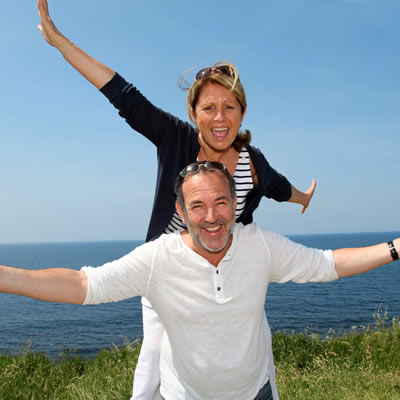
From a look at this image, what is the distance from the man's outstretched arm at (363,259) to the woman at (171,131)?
0.83 meters

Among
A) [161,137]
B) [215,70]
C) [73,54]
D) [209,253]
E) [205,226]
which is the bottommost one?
[209,253]

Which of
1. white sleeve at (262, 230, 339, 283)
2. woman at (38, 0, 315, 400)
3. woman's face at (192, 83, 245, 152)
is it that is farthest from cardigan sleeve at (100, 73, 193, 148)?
white sleeve at (262, 230, 339, 283)

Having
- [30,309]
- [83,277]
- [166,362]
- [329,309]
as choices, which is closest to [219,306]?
[166,362]

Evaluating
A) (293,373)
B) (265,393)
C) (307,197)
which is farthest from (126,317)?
(265,393)

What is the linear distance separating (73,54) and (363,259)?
252 cm

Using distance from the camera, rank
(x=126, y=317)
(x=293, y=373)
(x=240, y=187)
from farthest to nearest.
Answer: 1. (x=126, y=317)
2. (x=293, y=373)
3. (x=240, y=187)

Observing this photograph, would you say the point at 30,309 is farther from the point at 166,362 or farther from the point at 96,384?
the point at 166,362

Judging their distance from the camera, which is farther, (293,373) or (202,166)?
(293,373)

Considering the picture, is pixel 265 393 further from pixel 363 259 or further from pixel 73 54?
pixel 73 54

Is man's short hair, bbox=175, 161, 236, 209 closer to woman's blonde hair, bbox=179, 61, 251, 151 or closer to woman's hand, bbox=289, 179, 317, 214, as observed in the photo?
woman's blonde hair, bbox=179, 61, 251, 151

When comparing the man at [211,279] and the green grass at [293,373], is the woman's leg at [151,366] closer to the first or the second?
the man at [211,279]

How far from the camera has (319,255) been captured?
2.82 m

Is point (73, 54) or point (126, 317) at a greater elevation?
point (73, 54)

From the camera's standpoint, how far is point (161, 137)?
10.8 ft
